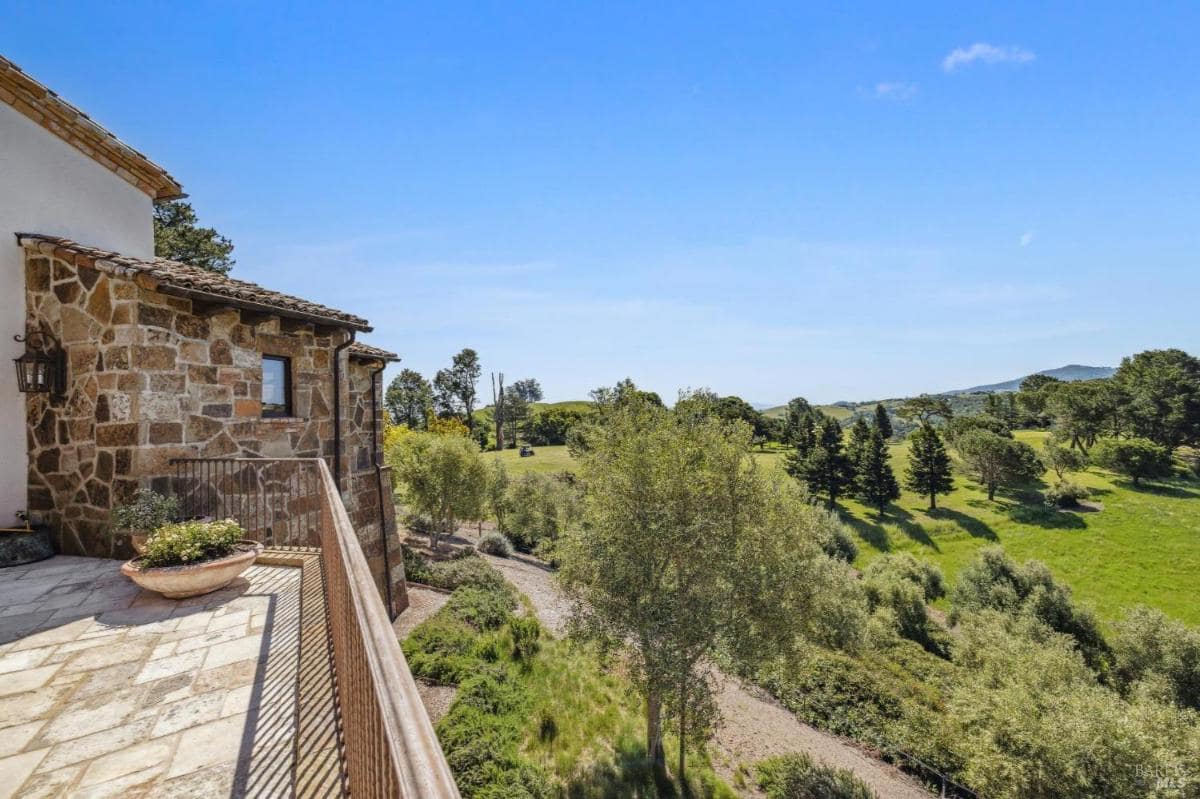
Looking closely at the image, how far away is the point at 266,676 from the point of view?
3555 mm

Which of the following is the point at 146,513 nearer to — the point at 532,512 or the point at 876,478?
the point at 532,512

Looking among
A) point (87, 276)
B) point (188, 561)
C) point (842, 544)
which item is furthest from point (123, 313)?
point (842, 544)

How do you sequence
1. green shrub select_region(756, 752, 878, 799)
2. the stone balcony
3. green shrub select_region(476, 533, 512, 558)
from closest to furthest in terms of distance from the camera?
the stone balcony, green shrub select_region(756, 752, 878, 799), green shrub select_region(476, 533, 512, 558)

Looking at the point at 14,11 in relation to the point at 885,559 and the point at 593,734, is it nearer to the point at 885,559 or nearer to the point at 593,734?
the point at 593,734

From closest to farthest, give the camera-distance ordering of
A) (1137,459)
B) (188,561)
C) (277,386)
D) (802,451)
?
1. (188,561)
2. (277,386)
3. (1137,459)
4. (802,451)

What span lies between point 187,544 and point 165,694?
2126 millimetres

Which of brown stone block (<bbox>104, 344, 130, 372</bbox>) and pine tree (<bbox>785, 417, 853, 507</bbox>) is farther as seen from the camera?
pine tree (<bbox>785, 417, 853, 507</bbox>)

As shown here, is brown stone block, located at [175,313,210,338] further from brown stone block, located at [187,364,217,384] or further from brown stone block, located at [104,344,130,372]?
brown stone block, located at [104,344,130,372]

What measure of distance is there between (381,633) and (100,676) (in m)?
3.77

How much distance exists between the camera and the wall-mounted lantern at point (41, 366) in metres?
6.48

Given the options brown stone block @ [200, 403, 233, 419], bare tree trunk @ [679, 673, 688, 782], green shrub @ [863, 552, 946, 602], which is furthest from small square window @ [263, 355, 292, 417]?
green shrub @ [863, 552, 946, 602]

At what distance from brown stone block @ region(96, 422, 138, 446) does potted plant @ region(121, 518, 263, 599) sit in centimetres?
178

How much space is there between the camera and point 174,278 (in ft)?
20.7

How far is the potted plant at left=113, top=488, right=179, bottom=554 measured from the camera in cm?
555
